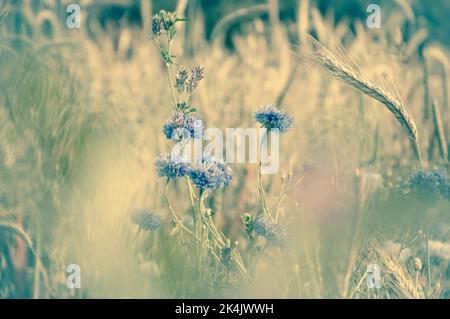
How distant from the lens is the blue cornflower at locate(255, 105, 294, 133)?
188 centimetres

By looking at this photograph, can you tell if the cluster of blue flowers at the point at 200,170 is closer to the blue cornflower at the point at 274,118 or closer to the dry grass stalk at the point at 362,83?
the blue cornflower at the point at 274,118

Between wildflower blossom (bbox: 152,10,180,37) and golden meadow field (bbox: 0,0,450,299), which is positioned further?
wildflower blossom (bbox: 152,10,180,37)

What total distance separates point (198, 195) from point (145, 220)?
0.12 metres

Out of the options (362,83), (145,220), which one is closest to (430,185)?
(362,83)

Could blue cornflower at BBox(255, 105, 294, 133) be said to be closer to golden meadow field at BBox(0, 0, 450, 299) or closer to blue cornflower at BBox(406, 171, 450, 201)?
golden meadow field at BBox(0, 0, 450, 299)

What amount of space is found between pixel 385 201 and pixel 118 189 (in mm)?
530

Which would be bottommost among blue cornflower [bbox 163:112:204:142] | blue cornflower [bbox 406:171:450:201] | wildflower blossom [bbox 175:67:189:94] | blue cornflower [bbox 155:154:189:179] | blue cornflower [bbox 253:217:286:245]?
Answer: blue cornflower [bbox 253:217:286:245]

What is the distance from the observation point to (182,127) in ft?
5.98

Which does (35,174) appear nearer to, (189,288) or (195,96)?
(189,288)

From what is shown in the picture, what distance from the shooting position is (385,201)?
5.76 feet

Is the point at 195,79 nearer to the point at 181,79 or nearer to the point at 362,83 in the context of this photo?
the point at 181,79

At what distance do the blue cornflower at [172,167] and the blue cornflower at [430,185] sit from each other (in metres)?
0.47

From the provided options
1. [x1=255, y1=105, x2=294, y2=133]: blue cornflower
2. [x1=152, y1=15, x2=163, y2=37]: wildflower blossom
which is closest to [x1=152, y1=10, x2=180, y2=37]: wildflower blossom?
[x1=152, y1=15, x2=163, y2=37]: wildflower blossom
